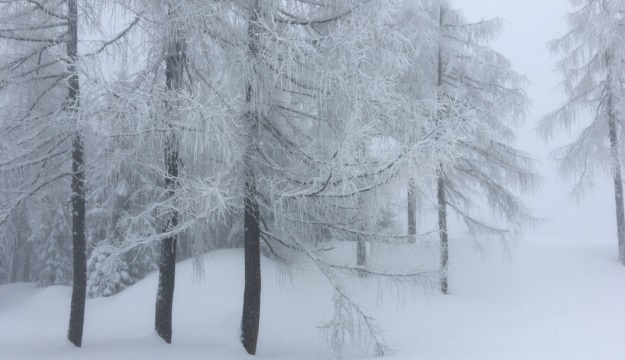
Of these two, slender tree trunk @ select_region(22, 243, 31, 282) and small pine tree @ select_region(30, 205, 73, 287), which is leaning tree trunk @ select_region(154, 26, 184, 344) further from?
slender tree trunk @ select_region(22, 243, 31, 282)

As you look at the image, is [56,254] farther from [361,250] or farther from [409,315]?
[361,250]

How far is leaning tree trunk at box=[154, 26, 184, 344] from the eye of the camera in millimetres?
6539

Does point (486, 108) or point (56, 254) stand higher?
point (486, 108)

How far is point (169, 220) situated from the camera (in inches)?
262

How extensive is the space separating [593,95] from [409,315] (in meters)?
9.33

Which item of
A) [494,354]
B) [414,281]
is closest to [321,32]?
[414,281]

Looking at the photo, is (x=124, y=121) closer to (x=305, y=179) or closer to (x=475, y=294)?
(x=305, y=179)

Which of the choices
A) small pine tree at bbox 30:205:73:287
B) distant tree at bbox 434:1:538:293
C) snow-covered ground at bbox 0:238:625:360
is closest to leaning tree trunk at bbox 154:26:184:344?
snow-covered ground at bbox 0:238:625:360

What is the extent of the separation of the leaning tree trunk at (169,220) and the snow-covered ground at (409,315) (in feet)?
1.07

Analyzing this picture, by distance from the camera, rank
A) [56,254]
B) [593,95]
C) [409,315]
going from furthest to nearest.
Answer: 1. [56,254]
2. [593,95]
3. [409,315]

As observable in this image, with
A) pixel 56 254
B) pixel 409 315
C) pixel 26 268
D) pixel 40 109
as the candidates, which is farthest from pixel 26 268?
pixel 409 315

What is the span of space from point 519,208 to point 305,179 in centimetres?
824

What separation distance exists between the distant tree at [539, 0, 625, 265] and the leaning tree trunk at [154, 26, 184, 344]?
11334mm

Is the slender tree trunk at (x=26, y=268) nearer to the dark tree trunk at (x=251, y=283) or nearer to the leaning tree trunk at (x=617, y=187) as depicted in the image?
the dark tree trunk at (x=251, y=283)
